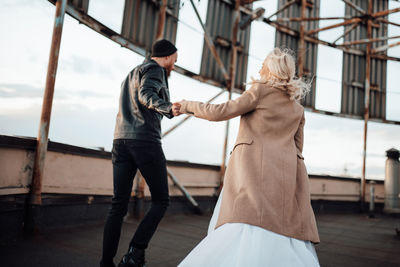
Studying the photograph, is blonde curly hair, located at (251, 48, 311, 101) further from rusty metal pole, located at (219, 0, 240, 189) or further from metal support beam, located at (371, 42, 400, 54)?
metal support beam, located at (371, 42, 400, 54)

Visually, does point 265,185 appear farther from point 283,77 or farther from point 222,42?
point 222,42

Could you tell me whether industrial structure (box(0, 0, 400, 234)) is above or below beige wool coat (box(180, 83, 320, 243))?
above

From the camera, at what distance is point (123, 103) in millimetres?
2752

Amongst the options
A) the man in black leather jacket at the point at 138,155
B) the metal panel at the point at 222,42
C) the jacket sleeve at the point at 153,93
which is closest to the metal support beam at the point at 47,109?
the man in black leather jacket at the point at 138,155

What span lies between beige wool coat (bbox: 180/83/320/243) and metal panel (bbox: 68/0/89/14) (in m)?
3.11

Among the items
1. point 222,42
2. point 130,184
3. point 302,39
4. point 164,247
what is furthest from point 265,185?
point 302,39

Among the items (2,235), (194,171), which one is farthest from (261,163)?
Result: (194,171)

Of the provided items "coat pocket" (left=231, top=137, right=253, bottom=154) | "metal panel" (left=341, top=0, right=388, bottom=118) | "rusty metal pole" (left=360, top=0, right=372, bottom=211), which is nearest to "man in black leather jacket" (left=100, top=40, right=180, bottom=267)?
"coat pocket" (left=231, top=137, right=253, bottom=154)

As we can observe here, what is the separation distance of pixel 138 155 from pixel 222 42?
6447mm

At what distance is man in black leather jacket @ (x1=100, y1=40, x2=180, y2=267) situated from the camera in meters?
2.55

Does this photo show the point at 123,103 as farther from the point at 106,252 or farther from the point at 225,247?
the point at 225,247

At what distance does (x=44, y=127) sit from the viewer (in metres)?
3.82

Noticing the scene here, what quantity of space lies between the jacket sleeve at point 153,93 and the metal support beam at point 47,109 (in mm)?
1786

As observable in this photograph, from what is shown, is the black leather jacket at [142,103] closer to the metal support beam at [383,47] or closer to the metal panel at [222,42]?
the metal panel at [222,42]
